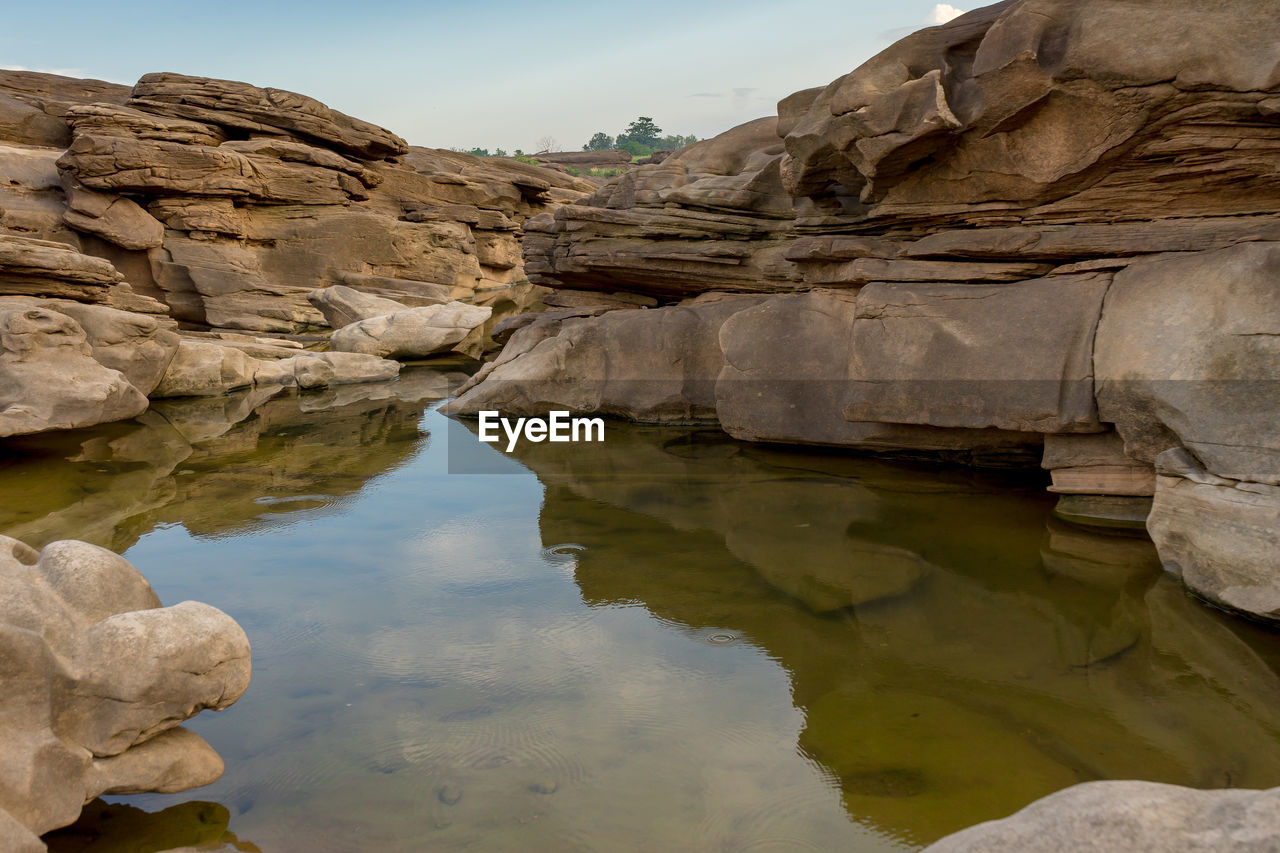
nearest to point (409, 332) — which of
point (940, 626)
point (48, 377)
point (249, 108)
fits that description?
point (249, 108)

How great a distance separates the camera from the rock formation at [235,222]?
12.2 m

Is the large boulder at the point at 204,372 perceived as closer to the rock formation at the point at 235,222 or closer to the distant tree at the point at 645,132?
the rock formation at the point at 235,222

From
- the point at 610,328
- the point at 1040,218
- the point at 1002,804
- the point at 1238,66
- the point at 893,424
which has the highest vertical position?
the point at 1238,66

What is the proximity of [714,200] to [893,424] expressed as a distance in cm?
302

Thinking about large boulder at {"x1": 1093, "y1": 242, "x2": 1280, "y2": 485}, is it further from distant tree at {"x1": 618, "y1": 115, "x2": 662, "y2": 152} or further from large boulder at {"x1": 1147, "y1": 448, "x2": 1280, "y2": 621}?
distant tree at {"x1": 618, "y1": 115, "x2": 662, "y2": 152}

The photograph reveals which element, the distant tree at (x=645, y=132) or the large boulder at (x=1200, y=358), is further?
the distant tree at (x=645, y=132)

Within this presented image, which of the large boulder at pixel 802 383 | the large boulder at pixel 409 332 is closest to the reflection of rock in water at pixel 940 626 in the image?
the large boulder at pixel 802 383

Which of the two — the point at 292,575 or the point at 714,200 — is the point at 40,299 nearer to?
the point at 292,575

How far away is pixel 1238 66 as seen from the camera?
441cm

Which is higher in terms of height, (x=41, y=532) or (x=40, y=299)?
(x=40, y=299)

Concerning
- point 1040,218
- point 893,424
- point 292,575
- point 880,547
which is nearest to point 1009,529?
point 880,547

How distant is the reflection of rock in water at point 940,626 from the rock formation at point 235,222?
7.10 m

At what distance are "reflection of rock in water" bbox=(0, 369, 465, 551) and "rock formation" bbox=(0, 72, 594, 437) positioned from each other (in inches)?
44.4

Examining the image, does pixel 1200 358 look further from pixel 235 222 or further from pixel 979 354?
pixel 235 222
